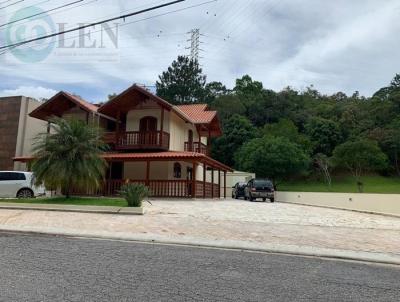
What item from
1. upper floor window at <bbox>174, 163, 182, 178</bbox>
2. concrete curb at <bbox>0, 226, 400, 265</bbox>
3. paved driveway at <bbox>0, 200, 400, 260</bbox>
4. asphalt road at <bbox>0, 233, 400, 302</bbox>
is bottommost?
asphalt road at <bbox>0, 233, 400, 302</bbox>

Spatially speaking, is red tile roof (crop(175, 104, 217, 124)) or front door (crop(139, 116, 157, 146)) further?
red tile roof (crop(175, 104, 217, 124))

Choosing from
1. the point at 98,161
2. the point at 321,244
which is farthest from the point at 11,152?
the point at 321,244

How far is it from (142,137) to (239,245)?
18.8 meters

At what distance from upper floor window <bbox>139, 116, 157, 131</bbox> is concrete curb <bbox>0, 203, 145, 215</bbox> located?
42.3 feet

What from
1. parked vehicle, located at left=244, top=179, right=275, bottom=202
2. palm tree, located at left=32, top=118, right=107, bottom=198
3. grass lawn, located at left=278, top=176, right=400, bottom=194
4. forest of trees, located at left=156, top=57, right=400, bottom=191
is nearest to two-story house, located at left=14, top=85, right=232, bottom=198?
parked vehicle, located at left=244, top=179, right=275, bottom=202

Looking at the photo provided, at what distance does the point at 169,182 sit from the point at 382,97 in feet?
194

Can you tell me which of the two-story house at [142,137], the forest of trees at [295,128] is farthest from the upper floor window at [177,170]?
the forest of trees at [295,128]

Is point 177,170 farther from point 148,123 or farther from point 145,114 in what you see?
point 145,114

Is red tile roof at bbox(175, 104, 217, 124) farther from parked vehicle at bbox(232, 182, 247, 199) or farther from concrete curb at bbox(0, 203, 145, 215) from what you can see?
concrete curb at bbox(0, 203, 145, 215)

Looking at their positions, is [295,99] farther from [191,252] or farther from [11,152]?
[191,252]

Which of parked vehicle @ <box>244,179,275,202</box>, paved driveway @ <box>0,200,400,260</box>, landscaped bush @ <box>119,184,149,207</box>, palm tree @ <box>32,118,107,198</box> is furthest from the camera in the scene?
parked vehicle @ <box>244,179,275,202</box>

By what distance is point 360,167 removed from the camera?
2079 inches

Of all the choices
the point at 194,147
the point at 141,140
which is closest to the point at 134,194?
the point at 141,140

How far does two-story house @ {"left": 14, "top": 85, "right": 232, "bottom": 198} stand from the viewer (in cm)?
2652
